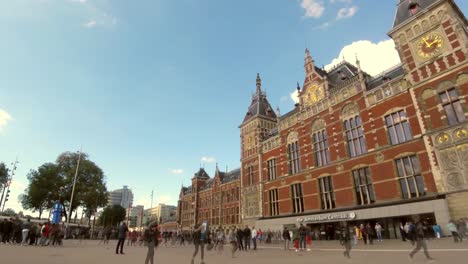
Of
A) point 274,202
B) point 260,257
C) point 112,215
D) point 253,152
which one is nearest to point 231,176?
point 253,152

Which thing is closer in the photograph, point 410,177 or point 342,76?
point 410,177

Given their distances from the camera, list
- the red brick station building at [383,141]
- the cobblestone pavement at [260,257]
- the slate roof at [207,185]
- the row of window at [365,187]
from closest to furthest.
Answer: the cobblestone pavement at [260,257]
the red brick station building at [383,141]
the row of window at [365,187]
the slate roof at [207,185]

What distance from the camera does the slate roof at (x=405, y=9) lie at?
2470cm

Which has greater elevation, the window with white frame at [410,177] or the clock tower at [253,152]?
the clock tower at [253,152]

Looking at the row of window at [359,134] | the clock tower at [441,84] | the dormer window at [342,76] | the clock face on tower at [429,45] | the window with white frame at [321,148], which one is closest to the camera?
the clock tower at [441,84]

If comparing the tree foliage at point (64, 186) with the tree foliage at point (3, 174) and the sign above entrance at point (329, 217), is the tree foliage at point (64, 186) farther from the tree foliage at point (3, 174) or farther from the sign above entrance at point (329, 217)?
the sign above entrance at point (329, 217)

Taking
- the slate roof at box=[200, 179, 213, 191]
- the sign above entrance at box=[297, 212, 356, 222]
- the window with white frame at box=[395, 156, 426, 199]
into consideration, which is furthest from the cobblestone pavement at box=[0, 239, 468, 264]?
the slate roof at box=[200, 179, 213, 191]

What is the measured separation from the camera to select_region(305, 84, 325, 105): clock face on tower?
32875 millimetres

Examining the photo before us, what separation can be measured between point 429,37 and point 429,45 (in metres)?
0.80

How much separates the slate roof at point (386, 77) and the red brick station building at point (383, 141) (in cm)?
15

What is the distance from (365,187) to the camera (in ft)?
86.6

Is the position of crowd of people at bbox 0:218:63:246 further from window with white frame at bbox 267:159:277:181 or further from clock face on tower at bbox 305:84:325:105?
clock face on tower at bbox 305:84:325:105

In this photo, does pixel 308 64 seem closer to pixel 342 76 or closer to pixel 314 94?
pixel 314 94

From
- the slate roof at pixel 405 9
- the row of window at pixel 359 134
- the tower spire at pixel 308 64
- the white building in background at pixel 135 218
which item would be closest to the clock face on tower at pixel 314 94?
the tower spire at pixel 308 64
